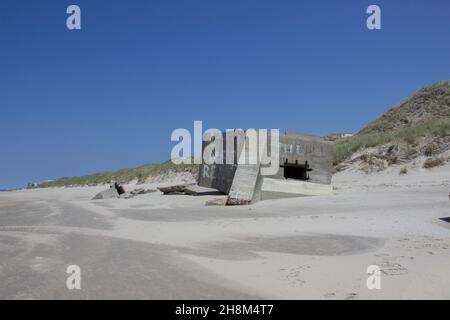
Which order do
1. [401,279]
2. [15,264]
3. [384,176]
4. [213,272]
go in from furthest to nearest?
[384,176], [15,264], [213,272], [401,279]

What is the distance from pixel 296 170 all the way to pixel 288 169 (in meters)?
0.33

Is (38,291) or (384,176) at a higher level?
(38,291)

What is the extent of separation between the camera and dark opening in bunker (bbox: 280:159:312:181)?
16172mm

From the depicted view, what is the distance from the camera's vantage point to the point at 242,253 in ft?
20.8

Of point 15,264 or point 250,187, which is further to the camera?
point 250,187

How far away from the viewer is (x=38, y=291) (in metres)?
4.37

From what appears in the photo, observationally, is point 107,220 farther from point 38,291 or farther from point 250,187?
point 38,291

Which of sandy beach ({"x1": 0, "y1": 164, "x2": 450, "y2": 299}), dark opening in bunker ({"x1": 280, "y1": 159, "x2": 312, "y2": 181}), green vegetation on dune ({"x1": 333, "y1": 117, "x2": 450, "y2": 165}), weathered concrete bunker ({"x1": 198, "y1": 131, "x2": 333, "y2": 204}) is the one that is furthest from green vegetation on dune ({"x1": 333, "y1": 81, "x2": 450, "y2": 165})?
sandy beach ({"x1": 0, "y1": 164, "x2": 450, "y2": 299})

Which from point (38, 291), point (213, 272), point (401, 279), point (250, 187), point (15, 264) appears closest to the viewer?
point (38, 291)

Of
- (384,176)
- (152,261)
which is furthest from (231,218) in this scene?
(384,176)

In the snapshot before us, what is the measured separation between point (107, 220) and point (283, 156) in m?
6.99

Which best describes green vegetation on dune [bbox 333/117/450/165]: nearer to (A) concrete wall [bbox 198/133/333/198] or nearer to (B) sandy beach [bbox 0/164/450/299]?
(A) concrete wall [bbox 198/133/333/198]

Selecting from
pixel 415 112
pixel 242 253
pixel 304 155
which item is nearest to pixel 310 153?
pixel 304 155
